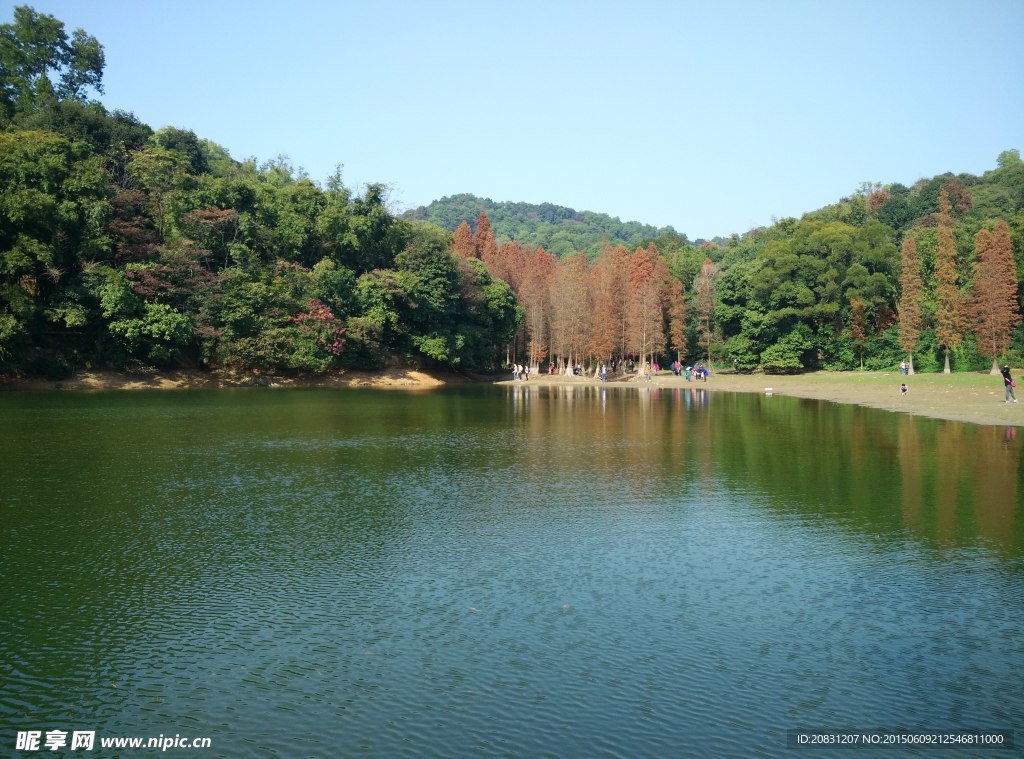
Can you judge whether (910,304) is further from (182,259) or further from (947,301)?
(182,259)

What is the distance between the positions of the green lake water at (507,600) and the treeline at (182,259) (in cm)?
2964

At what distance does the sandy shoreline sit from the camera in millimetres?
37219

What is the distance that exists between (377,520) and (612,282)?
2598 inches

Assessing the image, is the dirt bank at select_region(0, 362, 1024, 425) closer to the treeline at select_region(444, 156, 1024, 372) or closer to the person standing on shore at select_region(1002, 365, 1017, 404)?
the person standing on shore at select_region(1002, 365, 1017, 404)

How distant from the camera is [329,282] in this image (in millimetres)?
61562

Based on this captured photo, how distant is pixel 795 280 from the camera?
71000 millimetres

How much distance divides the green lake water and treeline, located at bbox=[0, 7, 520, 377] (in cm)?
2964

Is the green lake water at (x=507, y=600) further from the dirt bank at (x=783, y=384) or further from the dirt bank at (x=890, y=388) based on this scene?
the dirt bank at (x=783, y=384)

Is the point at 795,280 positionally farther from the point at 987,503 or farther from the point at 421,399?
the point at 987,503

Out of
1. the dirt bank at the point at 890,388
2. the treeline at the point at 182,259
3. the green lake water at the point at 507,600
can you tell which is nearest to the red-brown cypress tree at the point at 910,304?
the dirt bank at the point at 890,388

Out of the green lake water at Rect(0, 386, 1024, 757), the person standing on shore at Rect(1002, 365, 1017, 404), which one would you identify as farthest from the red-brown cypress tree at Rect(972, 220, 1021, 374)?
the green lake water at Rect(0, 386, 1024, 757)

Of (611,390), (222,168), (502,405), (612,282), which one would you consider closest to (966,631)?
(502,405)

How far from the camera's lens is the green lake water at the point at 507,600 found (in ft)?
25.6

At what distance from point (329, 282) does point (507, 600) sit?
5331cm
